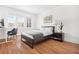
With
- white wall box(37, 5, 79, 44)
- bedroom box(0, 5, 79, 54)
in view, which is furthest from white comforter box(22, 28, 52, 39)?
white wall box(37, 5, 79, 44)

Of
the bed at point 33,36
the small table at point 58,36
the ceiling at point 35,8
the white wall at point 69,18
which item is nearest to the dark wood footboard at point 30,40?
the bed at point 33,36

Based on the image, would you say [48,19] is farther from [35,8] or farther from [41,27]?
[35,8]

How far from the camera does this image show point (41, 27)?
5.81 ft

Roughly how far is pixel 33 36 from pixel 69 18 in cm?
89

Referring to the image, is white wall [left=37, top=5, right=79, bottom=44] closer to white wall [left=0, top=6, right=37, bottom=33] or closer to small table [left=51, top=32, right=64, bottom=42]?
small table [left=51, top=32, right=64, bottom=42]

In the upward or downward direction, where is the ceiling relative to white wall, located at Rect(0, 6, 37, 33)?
upward

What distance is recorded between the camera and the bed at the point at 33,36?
65.8 inches

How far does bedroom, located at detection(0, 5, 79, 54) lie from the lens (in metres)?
1.63

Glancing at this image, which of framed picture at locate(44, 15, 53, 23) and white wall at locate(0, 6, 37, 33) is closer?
white wall at locate(0, 6, 37, 33)

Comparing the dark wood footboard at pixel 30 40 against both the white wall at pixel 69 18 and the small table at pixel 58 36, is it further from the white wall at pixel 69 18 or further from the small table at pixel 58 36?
the white wall at pixel 69 18

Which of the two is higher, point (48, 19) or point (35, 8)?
point (35, 8)

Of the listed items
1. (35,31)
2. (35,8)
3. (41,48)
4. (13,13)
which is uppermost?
(35,8)

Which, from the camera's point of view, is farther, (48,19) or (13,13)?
(48,19)

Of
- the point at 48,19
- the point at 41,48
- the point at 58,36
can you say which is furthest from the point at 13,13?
the point at 58,36
